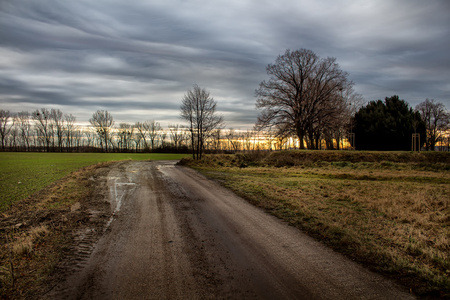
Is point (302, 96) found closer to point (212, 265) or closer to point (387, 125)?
point (387, 125)

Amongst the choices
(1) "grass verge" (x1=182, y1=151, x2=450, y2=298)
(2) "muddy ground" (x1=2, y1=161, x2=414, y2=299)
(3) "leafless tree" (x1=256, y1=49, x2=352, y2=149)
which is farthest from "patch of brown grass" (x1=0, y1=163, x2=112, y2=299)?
(3) "leafless tree" (x1=256, y1=49, x2=352, y2=149)

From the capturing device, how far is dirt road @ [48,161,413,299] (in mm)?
3623

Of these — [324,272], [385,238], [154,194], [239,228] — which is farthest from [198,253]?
[154,194]

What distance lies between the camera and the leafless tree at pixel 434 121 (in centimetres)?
5884

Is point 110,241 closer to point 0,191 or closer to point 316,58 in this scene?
point 0,191

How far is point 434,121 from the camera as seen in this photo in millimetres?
60531

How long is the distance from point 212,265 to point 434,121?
252 feet

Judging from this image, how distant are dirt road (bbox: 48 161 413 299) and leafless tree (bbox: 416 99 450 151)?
6964 cm

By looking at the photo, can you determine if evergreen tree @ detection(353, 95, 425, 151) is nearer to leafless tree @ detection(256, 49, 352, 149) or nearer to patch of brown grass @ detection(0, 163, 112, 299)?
leafless tree @ detection(256, 49, 352, 149)

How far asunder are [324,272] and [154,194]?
855 centimetres

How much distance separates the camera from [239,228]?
21.5ft

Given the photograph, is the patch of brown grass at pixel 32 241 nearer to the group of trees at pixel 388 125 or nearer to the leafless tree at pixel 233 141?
the group of trees at pixel 388 125

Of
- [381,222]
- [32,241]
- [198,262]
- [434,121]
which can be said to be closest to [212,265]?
[198,262]

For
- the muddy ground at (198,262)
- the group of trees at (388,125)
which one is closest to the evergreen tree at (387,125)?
the group of trees at (388,125)
